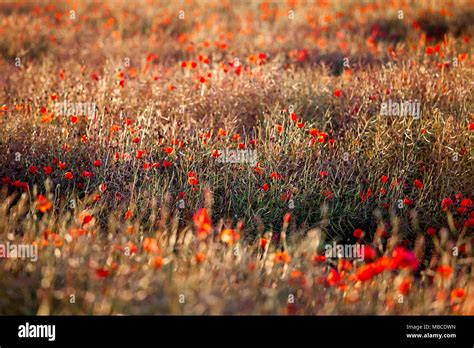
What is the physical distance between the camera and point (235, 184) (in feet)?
14.2

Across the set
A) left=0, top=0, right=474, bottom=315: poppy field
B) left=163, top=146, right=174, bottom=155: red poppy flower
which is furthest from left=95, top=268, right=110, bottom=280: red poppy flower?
left=163, top=146, right=174, bottom=155: red poppy flower

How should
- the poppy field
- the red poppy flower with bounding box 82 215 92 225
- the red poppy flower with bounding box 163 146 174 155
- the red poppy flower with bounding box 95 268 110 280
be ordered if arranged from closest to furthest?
1. the red poppy flower with bounding box 95 268 110 280
2. the poppy field
3. the red poppy flower with bounding box 82 215 92 225
4. the red poppy flower with bounding box 163 146 174 155

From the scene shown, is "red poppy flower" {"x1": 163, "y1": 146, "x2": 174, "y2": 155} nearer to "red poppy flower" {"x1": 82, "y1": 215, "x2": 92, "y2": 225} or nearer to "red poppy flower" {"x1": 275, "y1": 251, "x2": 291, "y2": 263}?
"red poppy flower" {"x1": 82, "y1": 215, "x2": 92, "y2": 225}

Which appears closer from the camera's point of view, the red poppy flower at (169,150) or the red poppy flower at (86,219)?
the red poppy flower at (86,219)

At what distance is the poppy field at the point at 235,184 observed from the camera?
296 centimetres

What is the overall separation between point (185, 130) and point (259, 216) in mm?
997

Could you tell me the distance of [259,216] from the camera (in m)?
3.98

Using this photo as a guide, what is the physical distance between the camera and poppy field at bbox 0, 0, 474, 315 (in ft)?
9.73

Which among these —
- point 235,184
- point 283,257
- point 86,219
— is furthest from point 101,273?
point 235,184

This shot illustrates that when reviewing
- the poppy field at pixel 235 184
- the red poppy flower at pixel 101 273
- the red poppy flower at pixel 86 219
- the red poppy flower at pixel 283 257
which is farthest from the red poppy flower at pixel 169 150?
the red poppy flower at pixel 101 273

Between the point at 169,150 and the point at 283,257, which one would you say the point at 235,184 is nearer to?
the point at 169,150

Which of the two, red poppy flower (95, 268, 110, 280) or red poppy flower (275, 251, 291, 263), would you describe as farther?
red poppy flower (275, 251, 291, 263)

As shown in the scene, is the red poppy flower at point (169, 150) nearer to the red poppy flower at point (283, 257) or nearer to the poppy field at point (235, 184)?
the poppy field at point (235, 184)
